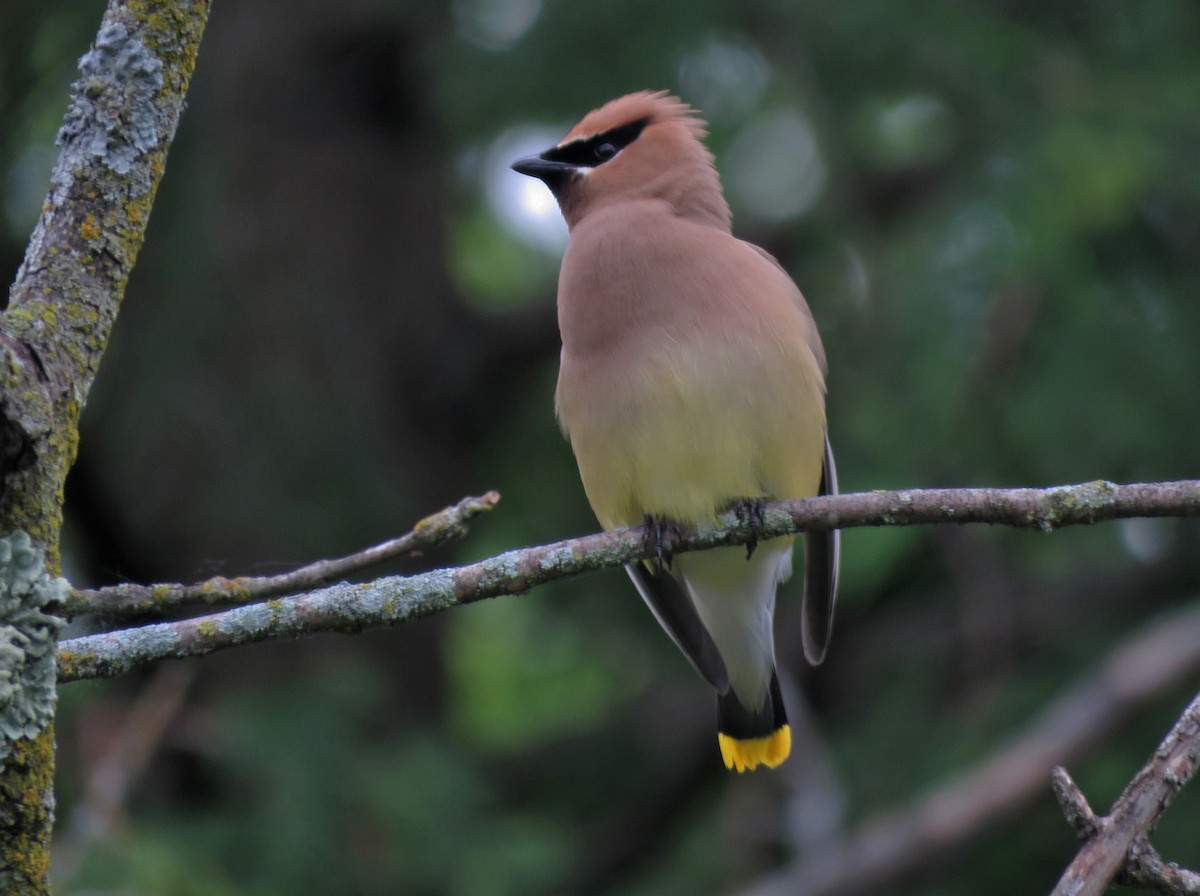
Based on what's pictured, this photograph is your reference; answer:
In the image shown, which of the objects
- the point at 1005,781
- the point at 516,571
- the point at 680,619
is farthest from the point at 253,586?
the point at 1005,781

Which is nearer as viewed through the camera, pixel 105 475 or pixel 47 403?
pixel 47 403

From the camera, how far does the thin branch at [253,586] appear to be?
2211 mm

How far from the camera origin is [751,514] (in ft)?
10.9

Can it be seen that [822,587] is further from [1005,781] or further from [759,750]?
[1005,781]

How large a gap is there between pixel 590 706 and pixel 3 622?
5.92 metres

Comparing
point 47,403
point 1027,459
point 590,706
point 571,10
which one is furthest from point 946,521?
point 590,706

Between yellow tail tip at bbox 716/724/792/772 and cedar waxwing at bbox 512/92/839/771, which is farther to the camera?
yellow tail tip at bbox 716/724/792/772

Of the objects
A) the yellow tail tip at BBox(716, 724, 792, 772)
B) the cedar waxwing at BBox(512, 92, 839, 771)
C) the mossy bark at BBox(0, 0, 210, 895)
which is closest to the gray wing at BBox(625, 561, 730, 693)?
the cedar waxwing at BBox(512, 92, 839, 771)

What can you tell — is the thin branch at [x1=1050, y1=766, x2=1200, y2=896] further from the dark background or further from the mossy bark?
the dark background

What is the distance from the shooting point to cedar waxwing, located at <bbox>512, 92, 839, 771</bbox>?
12.0 ft

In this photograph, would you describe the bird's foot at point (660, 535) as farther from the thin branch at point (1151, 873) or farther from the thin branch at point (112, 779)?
the thin branch at point (112, 779)

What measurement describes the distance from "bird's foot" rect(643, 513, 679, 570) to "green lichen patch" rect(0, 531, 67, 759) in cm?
155

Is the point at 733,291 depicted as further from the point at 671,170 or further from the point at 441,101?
the point at 441,101

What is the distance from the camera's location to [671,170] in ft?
14.5
